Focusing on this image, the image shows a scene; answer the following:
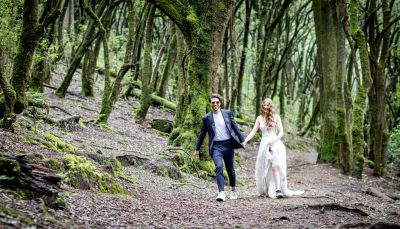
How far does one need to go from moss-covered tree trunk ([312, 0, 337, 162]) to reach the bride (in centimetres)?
770

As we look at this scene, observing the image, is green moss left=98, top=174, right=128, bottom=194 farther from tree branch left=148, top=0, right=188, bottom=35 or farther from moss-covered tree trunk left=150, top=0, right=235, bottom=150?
tree branch left=148, top=0, right=188, bottom=35

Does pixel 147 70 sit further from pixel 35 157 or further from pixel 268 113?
pixel 35 157

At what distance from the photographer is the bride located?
368 inches

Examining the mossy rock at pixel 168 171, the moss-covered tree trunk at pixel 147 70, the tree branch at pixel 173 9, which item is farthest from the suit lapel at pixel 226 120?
the moss-covered tree trunk at pixel 147 70

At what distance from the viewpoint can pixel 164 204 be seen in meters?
7.24

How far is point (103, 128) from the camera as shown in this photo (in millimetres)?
13305

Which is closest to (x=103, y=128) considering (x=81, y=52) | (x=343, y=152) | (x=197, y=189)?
(x=81, y=52)

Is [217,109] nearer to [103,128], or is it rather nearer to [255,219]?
[255,219]

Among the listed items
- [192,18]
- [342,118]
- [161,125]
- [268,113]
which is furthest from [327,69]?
[268,113]

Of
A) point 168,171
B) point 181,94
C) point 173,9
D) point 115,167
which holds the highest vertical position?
point 173,9

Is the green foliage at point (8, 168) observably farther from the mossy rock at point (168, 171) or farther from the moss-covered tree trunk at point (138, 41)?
the moss-covered tree trunk at point (138, 41)

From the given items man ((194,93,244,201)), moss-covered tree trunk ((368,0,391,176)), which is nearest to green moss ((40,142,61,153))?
man ((194,93,244,201))

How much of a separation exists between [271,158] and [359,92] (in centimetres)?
573

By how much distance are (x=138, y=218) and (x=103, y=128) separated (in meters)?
7.93
